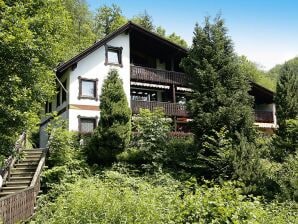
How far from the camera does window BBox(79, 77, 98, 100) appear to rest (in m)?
27.9

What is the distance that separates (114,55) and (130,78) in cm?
204

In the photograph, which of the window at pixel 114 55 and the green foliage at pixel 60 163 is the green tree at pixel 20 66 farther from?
the window at pixel 114 55

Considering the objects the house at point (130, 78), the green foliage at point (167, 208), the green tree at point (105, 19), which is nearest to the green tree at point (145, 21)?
the green tree at point (105, 19)

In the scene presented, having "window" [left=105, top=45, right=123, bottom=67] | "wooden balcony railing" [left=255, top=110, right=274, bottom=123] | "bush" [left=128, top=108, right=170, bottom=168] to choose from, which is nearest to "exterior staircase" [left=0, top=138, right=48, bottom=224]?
"bush" [left=128, top=108, right=170, bottom=168]

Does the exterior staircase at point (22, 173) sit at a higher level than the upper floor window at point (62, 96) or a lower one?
lower

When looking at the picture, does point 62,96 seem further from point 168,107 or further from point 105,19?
point 105,19

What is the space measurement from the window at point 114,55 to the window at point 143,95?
121 inches

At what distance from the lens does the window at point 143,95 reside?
31.7 meters

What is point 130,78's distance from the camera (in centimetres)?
2944

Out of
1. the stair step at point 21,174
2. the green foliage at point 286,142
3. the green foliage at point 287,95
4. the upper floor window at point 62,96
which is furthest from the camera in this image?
the upper floor window at point 62,96

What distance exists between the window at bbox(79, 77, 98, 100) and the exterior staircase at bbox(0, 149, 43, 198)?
731 cm

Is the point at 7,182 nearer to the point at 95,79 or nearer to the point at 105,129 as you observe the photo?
the point at 105,129

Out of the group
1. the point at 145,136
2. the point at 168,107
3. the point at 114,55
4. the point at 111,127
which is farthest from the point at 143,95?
the point at 111,127

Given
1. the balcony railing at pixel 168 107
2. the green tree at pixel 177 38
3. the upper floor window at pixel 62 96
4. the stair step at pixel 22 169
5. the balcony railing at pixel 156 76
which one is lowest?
the stair step at pixel 22 169
